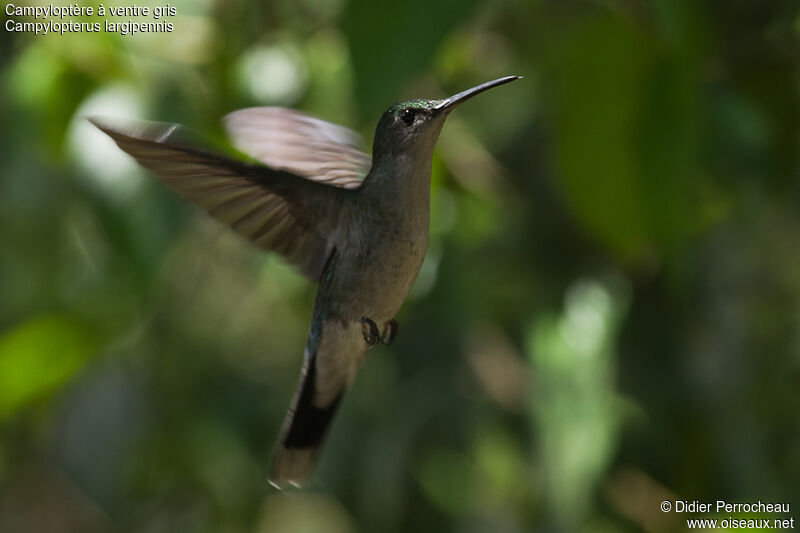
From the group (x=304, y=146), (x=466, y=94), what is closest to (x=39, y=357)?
(x=304, y=146)

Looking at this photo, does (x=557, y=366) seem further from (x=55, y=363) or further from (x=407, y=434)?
(x=55, y=363)

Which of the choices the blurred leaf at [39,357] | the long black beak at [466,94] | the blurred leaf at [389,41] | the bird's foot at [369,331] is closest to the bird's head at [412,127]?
the long black beak at [466,94]

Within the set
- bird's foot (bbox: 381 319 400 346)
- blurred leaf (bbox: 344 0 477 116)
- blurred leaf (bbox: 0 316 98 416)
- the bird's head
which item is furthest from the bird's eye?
blurred leaf (bbox: 0 316 98 416)

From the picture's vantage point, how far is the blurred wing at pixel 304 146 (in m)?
0.84

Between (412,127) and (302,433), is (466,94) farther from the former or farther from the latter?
(302,433)

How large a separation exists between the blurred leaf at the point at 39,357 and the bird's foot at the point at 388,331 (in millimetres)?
879

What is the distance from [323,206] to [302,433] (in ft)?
0.70

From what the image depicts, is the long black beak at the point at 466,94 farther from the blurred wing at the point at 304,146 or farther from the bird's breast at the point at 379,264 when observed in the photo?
the blurred wing at the point at 304,146

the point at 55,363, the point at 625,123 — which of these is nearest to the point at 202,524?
the point at 55,363

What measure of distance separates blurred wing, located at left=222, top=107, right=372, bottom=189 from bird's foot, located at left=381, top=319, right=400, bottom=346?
0.20 metres

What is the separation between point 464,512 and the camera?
1.89 meters

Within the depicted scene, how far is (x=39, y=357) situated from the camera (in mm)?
1406

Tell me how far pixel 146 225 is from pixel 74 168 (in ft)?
0.42

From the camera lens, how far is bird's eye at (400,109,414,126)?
608mm
